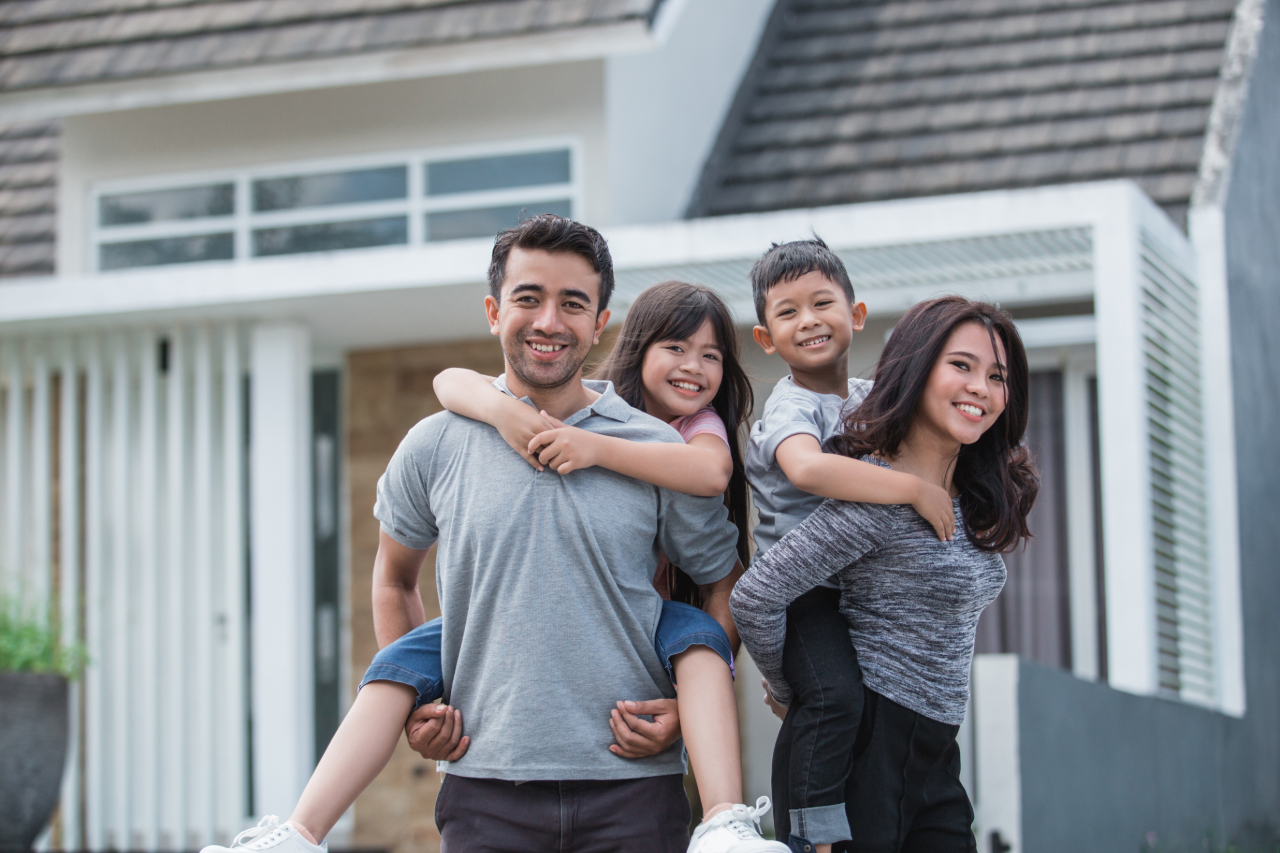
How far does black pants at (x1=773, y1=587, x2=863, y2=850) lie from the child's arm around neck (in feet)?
1.13

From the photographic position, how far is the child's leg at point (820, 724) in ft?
8.89

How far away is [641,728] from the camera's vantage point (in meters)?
2.62

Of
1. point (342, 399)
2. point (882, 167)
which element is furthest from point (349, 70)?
point (882, 167)

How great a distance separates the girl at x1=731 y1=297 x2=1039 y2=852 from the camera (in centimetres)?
275

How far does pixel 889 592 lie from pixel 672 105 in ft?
19.2

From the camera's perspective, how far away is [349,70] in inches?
295

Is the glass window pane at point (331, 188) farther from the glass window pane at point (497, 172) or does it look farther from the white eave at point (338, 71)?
the white eave at point (338, 71)

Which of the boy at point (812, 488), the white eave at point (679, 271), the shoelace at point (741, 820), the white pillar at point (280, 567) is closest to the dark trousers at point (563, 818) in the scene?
the shoelace at point (741, 820)

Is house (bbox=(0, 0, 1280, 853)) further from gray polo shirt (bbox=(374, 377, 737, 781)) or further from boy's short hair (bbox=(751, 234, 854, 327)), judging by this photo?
gray polo shirt (bbox=(374, 377, 737, 781))

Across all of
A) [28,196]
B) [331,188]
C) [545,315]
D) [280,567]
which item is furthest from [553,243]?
[28,196]

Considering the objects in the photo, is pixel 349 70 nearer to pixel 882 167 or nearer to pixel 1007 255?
pixel 882 167

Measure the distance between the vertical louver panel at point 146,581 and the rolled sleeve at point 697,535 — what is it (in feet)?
17.1

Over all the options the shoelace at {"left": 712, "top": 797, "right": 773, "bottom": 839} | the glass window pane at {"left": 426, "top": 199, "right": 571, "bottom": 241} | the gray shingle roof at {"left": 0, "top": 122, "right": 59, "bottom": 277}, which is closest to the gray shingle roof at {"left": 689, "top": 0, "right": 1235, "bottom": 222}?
the glass window pane at {"left": 426, "top": 199, "right": 571, "bottom": 241}

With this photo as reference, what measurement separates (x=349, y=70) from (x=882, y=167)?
2.85 meters
